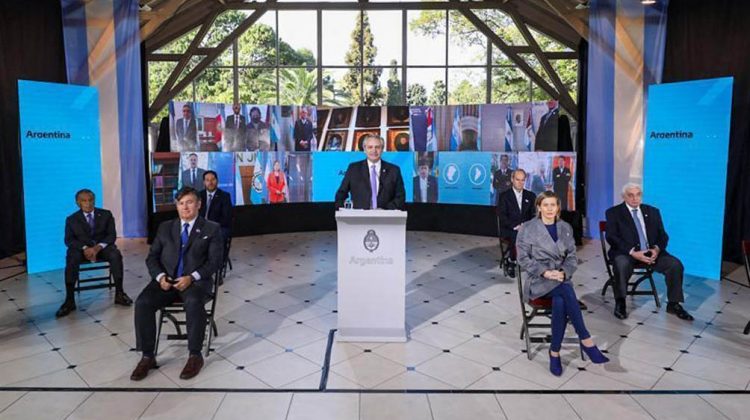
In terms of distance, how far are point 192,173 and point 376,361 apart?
599 centimetres

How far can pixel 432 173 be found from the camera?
10305mm

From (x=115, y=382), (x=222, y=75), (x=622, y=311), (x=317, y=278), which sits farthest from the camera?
(x=222, y=75)

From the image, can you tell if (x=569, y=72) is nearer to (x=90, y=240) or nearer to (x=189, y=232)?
(x=90, y=240)

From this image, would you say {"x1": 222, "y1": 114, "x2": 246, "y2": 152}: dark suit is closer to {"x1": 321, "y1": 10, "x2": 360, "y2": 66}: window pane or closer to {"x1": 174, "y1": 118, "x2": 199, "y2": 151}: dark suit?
{"x1": 174, "y1": 118, "x2": 199, "y2": 151}: dark suit

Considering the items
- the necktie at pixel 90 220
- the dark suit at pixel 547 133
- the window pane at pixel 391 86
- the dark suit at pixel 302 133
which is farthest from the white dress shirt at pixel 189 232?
the window pane at pixel 391 86

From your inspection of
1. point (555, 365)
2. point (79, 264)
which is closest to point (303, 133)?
point (79, 264)

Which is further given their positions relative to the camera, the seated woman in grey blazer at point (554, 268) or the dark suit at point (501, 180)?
the dark suit at point (501, 180)

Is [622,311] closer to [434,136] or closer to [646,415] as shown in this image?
[646,415]

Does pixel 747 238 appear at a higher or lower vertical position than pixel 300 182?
lower

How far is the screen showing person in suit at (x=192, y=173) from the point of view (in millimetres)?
8980

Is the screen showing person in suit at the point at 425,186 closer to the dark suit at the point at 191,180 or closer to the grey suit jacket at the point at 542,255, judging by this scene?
the dark suit at the point at 191,180

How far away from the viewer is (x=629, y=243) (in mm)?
5488

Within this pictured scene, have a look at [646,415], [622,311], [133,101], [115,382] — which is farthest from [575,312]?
[133,101]

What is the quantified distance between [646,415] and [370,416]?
1.67m
